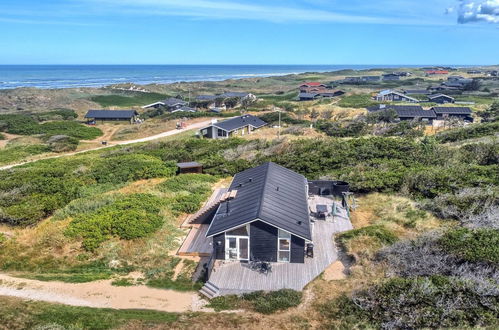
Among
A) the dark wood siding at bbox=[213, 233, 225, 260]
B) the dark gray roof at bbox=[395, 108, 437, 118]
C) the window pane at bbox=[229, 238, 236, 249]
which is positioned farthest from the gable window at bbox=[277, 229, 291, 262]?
the dark gray roof at bbox=[395, 108, 437, 118]

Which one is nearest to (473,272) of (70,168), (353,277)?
(353,277)

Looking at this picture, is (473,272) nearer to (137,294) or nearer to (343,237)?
(343,237)

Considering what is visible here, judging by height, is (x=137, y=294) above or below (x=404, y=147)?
below

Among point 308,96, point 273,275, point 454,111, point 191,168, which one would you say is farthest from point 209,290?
point 308,96

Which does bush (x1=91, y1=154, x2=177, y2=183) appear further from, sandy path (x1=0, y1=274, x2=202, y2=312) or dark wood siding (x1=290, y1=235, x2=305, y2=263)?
dark wood siding (x1=290, y1=235, x2=305, y2=263)

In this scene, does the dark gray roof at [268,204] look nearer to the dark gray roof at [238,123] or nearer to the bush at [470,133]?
the bush at [470,133]

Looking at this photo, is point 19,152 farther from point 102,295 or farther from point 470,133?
point 470,133
